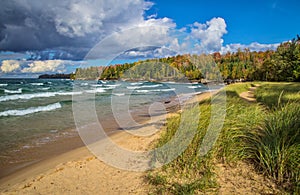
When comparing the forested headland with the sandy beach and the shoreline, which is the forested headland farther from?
the sandy beach

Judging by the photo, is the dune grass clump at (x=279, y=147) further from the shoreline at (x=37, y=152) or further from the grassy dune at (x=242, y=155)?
the shoreline at (x=37, y=152)

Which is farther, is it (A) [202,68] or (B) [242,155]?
(A) [202,68]

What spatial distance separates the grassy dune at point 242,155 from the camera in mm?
3332

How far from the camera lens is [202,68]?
20.7 m

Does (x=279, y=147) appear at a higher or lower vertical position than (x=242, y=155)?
higher

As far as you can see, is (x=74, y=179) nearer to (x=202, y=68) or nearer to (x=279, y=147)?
(x=279, y=147)

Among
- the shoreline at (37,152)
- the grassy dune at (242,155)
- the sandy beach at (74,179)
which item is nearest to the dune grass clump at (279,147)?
the grassy dune at (242,155)

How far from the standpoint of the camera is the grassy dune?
10.9ft

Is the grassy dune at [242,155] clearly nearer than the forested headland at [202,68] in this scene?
Yes

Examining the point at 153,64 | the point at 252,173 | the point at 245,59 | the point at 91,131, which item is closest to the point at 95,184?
the point at 252,173

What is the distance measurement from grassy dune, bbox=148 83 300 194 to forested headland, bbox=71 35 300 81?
5585mm

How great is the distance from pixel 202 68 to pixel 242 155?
57.5 ft

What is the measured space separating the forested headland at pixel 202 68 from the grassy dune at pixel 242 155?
18.3 ft

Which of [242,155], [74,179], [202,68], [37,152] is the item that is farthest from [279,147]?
[202,68]
